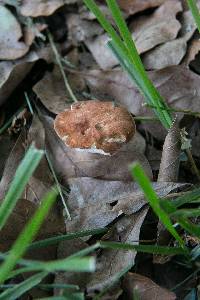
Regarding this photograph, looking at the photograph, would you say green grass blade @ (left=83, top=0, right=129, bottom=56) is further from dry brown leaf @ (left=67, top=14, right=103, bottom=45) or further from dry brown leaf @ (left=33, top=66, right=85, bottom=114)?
dry brown leaf @ (left=67, top=14, right=103, bottom=45)

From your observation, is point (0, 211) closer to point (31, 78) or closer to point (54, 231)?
point (54, 231)

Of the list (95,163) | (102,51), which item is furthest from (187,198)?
(102,51)

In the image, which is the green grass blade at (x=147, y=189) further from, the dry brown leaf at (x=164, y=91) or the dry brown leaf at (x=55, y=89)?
the dry brown leaf at (x=55, y=89)

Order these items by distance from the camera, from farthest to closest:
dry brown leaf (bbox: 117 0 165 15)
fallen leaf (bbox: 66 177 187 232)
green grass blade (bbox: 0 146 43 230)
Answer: dry brown leaf (bbox: 117 0 165 15) < fallen leaf (bbox: 66 177 187 232) < green grass blade (bbox: 0 146 43 230)

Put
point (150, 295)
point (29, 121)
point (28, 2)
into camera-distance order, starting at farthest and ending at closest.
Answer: point (28, 2) → point (29, 121) → point (150, 295)

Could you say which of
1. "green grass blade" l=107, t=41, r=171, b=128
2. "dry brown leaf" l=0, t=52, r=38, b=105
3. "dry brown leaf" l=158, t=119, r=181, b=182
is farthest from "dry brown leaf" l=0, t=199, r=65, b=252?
"dry brown leaf" l=0, t=52, r=38, b=105

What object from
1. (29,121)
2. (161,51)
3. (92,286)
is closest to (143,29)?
(161,51)

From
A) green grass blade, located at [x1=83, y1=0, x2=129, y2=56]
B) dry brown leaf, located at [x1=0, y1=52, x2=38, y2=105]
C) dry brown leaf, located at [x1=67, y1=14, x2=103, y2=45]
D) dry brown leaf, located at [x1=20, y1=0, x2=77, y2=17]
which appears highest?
green grass blade, located at [x1=83, y1=0, x2=129, y2=56]

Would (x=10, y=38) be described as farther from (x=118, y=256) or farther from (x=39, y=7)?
(x=118, y=256)
